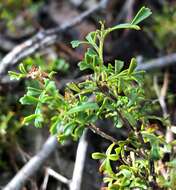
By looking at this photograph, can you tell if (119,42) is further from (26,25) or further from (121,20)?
(26,25)

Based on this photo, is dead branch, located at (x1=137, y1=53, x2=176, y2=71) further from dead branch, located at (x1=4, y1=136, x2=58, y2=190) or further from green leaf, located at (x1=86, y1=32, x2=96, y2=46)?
green leaf, located at (x1=86, y1=32, x2=96, y2=46)

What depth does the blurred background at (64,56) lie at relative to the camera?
2.06m

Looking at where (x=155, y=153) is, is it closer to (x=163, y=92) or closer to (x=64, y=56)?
(x=163, y=92)

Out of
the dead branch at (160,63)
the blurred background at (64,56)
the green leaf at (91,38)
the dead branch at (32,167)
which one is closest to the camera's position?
the green leaf at (91,38)

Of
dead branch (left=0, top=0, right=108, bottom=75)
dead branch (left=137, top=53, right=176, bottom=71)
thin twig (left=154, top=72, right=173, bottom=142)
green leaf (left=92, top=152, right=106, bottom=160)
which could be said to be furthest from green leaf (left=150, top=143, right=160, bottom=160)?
dead branch (left=137, top=53, right=176, bottom=71)

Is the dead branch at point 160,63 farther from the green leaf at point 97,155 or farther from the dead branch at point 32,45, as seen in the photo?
the green leaf at point 97,155

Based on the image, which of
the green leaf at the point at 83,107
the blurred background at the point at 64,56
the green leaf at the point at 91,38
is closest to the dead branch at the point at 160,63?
the blurred background at the point at 64,56

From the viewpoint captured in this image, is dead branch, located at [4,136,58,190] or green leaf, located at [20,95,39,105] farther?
dead branch, located at [4,136,58,190]

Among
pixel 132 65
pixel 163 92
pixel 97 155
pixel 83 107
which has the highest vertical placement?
pixel 163 92

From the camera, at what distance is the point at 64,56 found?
8.52ft

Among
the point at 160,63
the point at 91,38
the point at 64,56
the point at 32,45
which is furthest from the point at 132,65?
the point at 64,56

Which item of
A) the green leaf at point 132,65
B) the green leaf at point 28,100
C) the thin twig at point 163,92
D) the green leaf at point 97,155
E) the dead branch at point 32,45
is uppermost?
the dead branch at point 32,45

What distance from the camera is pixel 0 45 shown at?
271 cm

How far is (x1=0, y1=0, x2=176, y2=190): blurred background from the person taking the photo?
6.75 ft
